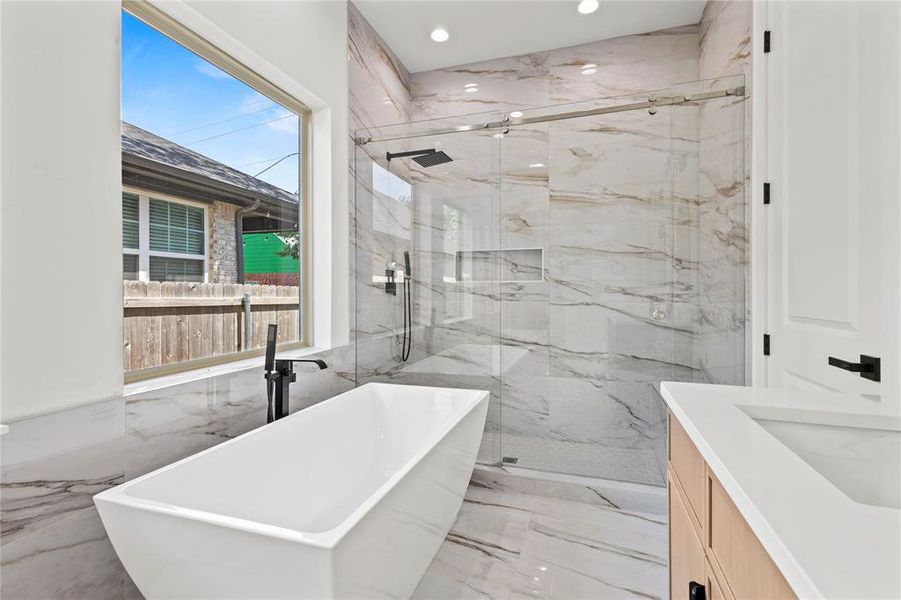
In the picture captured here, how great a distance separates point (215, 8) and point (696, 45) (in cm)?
309

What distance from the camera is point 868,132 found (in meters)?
1.38

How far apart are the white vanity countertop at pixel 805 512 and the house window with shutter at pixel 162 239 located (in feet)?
6.39

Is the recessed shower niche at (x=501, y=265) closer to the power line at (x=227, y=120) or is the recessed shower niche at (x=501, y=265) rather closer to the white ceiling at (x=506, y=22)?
the power line at (x=227, y=120)

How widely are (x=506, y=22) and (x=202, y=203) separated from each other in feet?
7.75

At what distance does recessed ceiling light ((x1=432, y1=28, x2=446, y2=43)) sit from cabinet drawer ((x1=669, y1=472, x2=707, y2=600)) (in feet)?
10.4

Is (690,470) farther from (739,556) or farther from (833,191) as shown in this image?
(833,191)

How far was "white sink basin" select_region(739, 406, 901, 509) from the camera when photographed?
0.86m

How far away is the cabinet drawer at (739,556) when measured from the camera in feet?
2.03

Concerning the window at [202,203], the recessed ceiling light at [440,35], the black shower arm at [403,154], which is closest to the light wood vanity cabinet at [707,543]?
the window at [202,203]

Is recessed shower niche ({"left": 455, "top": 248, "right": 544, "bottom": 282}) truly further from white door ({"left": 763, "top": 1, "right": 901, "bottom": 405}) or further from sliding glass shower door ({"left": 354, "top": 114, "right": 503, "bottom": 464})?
white door ({"left": 763, "top": 1, "right": 901, "bottom": 405})

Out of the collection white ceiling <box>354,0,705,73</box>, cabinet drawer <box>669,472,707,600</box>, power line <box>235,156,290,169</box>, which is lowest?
cabinet drawer <box>669,472,707,600</box>

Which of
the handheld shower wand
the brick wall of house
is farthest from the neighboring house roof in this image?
the handheld shower wand

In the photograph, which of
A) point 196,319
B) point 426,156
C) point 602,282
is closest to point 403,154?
point 426,156

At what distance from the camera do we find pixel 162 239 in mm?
1833
